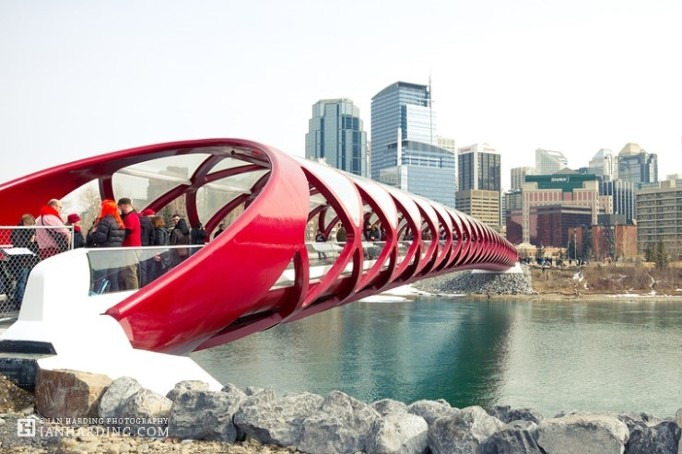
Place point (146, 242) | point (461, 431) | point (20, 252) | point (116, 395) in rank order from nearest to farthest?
point (461, 431) → point (116, 395) → point (20, 252) → point (146, 242)

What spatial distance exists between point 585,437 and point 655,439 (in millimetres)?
501

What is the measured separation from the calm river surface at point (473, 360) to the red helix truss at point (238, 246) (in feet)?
16.9

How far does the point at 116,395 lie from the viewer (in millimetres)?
→ 5398

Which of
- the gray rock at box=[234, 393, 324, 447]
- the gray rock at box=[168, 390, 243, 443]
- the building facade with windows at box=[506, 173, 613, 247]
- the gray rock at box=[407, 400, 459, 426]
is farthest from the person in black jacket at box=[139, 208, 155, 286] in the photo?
the building facade with windows at box=[506, 173, 613, 247]

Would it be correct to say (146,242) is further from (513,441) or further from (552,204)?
(552,204)

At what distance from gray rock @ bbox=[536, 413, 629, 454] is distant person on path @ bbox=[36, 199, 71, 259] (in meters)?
5.49

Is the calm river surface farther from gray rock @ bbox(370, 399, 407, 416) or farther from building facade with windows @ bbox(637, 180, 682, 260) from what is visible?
building facade with windows @ bbox(637, 180, 682, 260)

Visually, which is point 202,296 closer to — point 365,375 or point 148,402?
point 148,402

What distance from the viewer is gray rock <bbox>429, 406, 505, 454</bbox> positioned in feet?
15.2

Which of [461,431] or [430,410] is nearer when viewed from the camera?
[461,431]

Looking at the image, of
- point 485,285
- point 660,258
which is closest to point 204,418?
point 485,285

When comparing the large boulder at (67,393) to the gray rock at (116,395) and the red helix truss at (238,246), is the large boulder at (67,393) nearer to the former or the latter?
the gray rock at (116,395)

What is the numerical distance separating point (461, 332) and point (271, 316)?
25.6 m

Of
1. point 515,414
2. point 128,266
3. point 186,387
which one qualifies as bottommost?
point 515,414
